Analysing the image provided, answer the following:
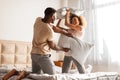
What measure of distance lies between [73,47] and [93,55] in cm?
172

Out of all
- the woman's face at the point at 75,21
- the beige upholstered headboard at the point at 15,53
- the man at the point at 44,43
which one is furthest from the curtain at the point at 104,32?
the man at the point at 44,43

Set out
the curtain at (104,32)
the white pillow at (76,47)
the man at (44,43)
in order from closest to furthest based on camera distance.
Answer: the man at (44,43) < the white pillow at (76,47) < the curtain at (104,32)

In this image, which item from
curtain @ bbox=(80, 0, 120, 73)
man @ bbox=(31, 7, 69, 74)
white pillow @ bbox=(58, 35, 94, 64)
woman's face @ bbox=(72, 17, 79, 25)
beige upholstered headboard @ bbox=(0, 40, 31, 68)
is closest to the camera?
man @ bbox=(31, 7, 69, 74)

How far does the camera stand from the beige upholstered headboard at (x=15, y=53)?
471 cm

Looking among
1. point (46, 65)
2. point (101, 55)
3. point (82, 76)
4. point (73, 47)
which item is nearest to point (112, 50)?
point (101, 55)

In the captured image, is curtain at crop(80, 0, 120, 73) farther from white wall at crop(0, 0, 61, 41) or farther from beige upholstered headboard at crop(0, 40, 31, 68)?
beige upholstered headboard at crop(0, 40, 31, 68)

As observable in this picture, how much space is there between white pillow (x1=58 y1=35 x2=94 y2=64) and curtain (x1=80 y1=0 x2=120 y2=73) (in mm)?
1291

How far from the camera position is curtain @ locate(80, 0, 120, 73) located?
4.82 metres

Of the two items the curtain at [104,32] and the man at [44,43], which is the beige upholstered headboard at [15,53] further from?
the man at [44,43]

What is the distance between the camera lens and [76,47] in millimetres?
3668

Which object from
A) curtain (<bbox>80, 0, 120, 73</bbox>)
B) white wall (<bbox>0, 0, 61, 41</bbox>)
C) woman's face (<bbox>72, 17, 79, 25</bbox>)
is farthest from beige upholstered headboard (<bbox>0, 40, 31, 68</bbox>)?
woman's face (<bbox>72, 17, 79, 25</bbox>)

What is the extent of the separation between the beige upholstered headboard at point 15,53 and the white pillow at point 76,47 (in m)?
1.47

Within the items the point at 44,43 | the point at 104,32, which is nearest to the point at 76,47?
the point at 44,43

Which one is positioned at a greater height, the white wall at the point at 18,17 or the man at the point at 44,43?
the white wall at the point at 18,17
